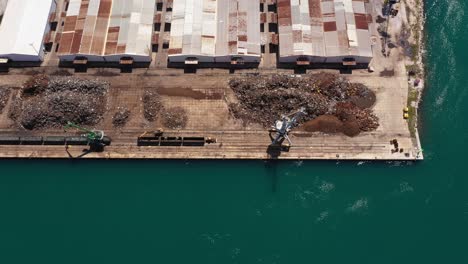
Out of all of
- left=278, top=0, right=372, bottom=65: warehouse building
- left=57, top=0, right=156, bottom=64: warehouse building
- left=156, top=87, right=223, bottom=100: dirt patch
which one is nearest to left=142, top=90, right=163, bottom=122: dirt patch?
left=156, top=87, right=223, bottom=100: dirt patch

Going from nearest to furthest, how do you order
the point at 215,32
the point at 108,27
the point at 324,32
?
the point at 324,32 → the point at 215,32 → the point at 108,27

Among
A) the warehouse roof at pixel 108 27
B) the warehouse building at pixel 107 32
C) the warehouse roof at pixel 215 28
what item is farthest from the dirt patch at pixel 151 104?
the warehouse roof at pixel 215 28

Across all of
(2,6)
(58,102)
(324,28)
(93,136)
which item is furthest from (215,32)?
(2,6)

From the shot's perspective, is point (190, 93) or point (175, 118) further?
point (190, 93)

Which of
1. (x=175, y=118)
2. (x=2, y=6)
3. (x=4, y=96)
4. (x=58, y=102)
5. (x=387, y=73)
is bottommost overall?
(x=175, y=118)

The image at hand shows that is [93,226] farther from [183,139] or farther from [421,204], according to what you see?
[421,204]

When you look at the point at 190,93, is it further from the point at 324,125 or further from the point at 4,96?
the point at 4,96

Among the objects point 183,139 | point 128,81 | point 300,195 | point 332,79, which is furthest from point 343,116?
point 128,81

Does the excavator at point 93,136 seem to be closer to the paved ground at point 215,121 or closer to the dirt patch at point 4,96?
A: the paved ground at point 215,121
